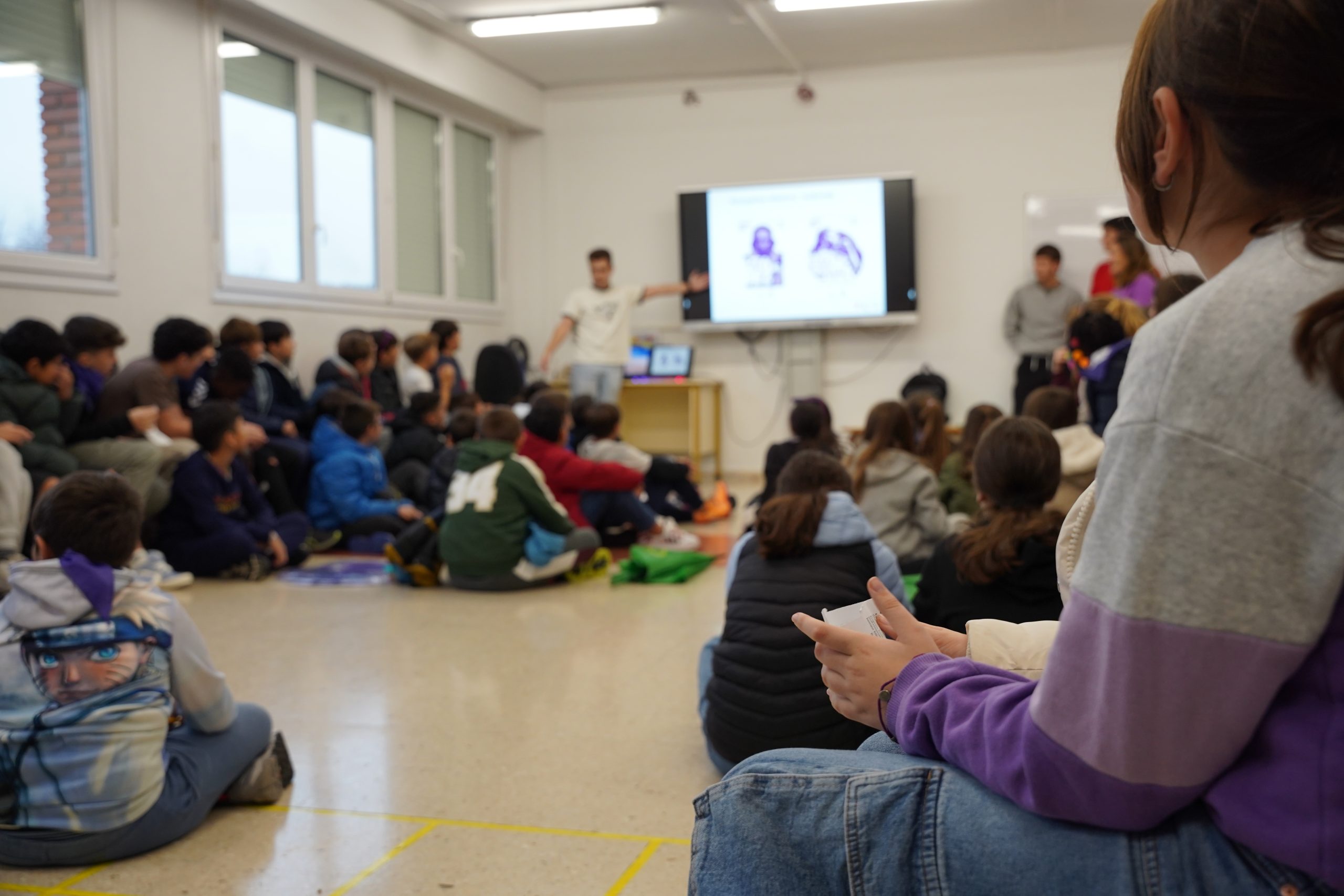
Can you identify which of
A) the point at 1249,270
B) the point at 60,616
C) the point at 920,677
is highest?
the point at 1249,270

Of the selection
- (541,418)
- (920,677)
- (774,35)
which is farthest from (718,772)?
(774,35)

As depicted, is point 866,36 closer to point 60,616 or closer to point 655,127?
point 655,127

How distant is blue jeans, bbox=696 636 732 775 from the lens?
238 cm

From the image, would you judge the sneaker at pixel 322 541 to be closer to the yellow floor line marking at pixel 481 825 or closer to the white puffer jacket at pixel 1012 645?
the yellow floor line marking at pixel 481 825

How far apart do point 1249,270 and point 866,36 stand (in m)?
8.00

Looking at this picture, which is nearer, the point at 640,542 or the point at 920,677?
the point at 920,677

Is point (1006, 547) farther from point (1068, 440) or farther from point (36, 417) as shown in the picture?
point (36, 417)

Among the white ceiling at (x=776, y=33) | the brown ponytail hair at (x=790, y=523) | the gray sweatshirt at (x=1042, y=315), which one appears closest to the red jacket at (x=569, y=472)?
the brown ponytail hair at (x=790, y=523)

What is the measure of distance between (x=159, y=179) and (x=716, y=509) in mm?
3409

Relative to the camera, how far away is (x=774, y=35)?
8109 millimetres

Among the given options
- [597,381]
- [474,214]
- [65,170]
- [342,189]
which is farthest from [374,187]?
[65,170]

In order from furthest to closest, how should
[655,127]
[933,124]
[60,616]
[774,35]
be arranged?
[655,127]
[933,124]
[774,35]
[60,616]

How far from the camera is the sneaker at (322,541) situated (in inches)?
222

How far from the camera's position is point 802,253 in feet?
28.6
